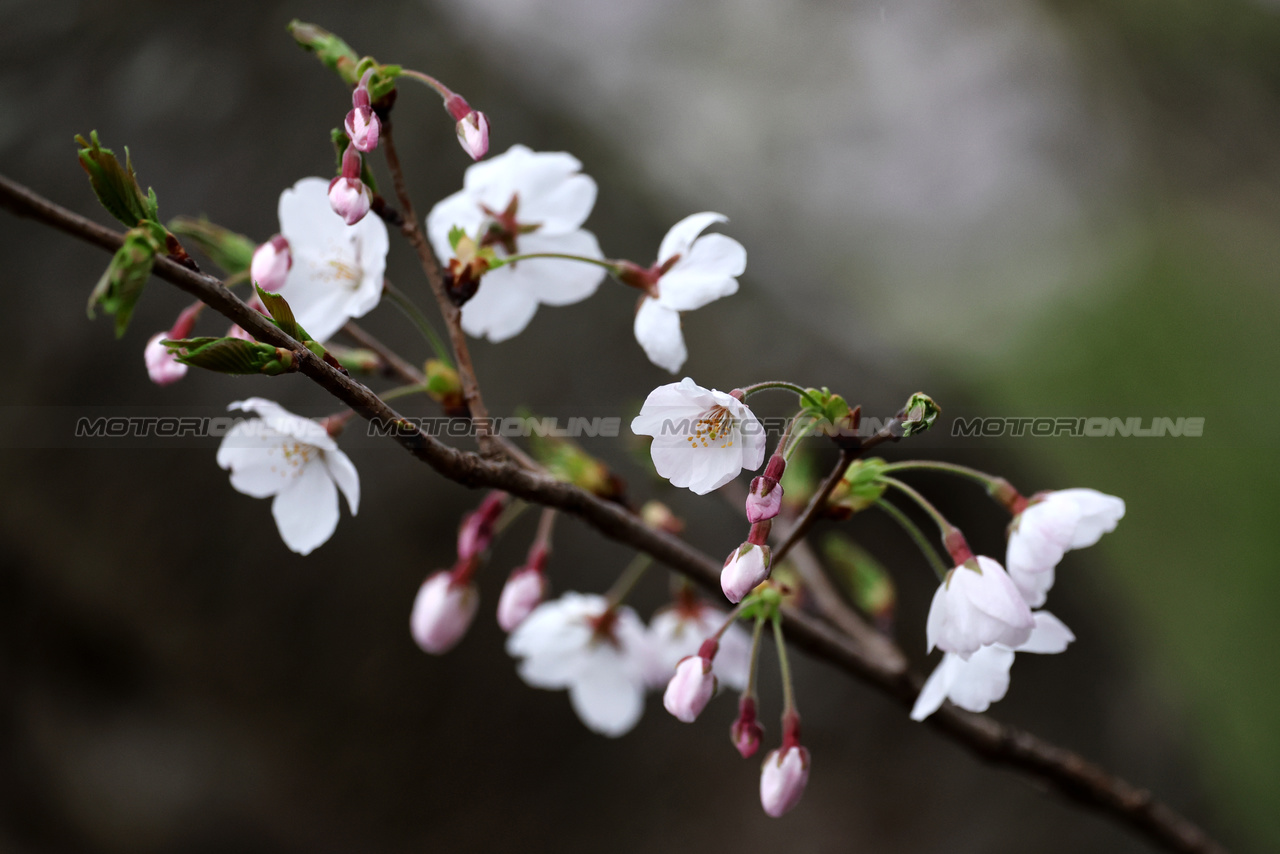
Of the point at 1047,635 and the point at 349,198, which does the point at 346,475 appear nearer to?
the point at 349,198

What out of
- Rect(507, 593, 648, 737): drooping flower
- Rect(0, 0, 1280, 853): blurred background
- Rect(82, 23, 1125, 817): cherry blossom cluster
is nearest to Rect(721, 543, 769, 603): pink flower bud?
Rect(82, 23, 1125, 817): cherry blossom cluster

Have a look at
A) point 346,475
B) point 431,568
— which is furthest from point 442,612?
point 431,568

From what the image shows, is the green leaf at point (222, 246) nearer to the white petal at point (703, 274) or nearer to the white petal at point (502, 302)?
the white petal at point (502, 302)

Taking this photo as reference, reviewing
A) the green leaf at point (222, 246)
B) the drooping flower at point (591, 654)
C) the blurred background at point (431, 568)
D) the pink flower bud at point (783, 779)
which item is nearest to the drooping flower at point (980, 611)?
the pink flower bud at point (783, 779)

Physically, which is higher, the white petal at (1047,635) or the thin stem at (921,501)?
the thin stem at (921,501)

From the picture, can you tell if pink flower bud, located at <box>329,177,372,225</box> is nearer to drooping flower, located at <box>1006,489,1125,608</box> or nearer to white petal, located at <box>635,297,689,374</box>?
white petal, located at <box>635,297,689,374</box>

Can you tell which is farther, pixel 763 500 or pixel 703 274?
pixel 703 274

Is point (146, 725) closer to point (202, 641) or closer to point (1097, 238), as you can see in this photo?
point (202, 641)
